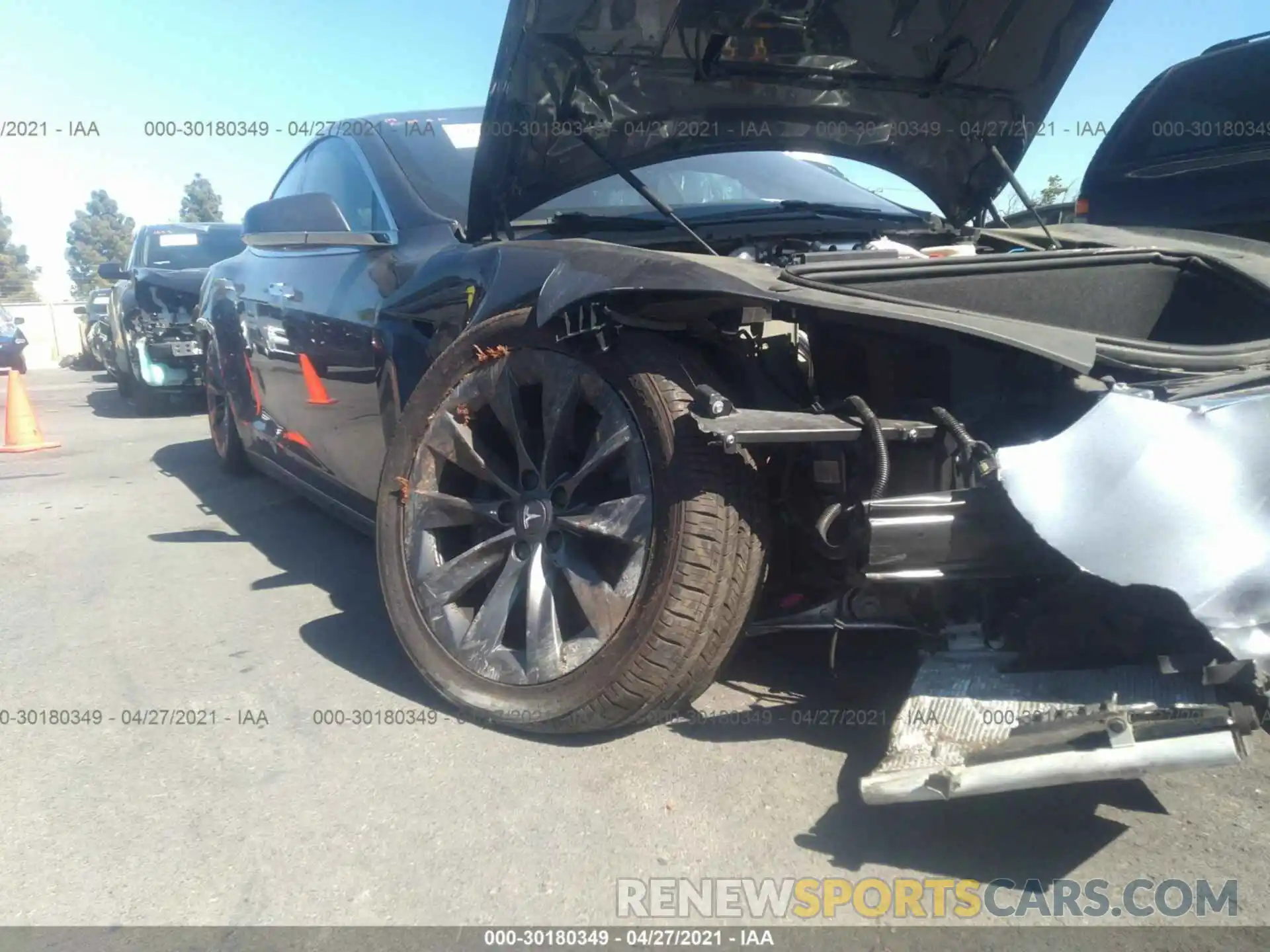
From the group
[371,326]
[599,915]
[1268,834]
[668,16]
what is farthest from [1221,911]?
[371,326]

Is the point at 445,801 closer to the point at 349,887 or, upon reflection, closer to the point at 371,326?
the point at 349,887

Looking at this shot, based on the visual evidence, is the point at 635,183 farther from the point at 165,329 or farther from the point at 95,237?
the point at 95,237

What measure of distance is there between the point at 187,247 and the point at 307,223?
9.60 metres

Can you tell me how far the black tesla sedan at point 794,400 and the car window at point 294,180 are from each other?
127 centimetres

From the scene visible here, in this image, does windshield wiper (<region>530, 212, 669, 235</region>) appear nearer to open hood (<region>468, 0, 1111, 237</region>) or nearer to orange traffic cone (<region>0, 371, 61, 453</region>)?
open hood (<region>468, 0, 1111, 237</region>)

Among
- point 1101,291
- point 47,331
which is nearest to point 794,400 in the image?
point 1101,291

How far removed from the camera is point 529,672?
105 inches

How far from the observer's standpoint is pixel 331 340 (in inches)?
154

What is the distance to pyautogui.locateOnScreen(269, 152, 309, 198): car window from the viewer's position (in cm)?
503

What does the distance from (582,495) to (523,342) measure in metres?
0.43

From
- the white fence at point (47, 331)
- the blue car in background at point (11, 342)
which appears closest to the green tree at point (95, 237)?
the white fence at point (47, 331)

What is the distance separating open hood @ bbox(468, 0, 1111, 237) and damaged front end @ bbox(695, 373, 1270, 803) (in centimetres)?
126

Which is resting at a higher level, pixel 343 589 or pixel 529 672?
pixel 529 672

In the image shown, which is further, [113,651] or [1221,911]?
[113,651]
